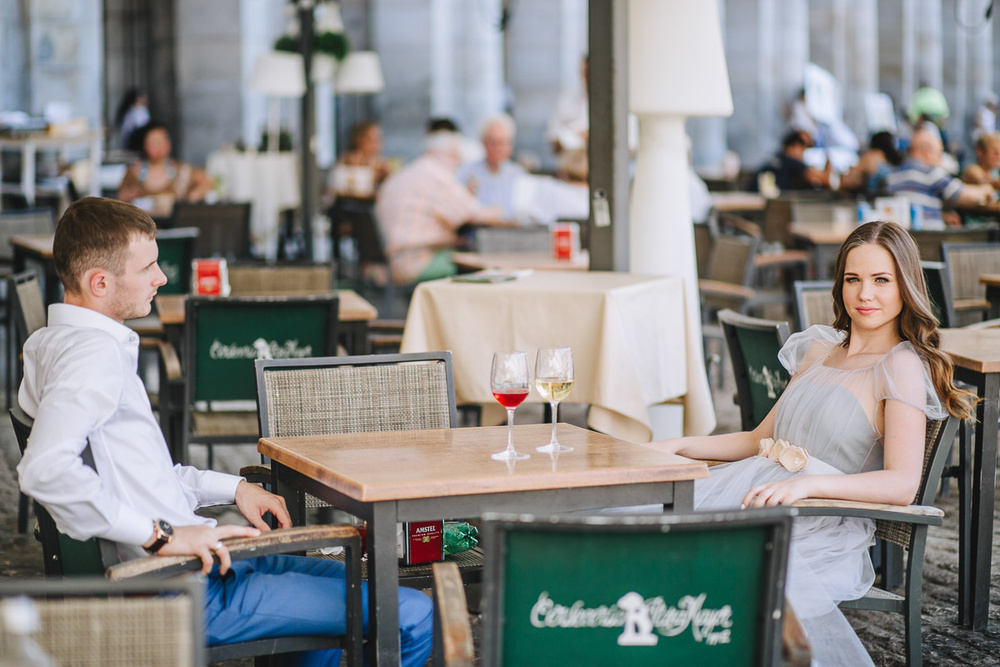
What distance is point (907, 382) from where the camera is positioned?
9.08 feet

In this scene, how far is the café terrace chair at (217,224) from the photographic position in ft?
28.0

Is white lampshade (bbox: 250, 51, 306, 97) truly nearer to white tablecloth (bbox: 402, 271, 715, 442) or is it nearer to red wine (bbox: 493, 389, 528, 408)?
white tablecloth (bbox: 402, 271, 715, 442)

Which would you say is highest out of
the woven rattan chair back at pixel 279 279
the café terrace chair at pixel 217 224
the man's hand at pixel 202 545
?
the café terrace chair at pixel 217 224

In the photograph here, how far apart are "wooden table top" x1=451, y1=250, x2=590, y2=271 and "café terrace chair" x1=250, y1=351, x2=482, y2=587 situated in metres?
2.67

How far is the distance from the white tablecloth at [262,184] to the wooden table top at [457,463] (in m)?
9.70

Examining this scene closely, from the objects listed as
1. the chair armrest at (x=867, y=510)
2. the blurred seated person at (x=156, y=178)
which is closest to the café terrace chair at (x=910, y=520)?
the chair armrest at (x=867, y=510)

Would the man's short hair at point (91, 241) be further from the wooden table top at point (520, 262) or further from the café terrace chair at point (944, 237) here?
the café terrace chair at point (944, 237)

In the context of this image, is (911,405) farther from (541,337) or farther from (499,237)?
(499,237)

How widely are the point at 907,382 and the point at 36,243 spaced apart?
17.7 ft

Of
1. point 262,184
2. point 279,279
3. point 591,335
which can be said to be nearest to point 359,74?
point 262,184

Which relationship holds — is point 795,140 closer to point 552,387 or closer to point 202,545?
point 552,387

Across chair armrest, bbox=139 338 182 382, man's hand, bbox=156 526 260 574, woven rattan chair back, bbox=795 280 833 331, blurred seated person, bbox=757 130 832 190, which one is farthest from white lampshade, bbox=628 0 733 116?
blurred seated person, bbox=757 130 832 190

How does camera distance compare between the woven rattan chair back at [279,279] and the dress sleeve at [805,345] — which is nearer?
the dress sleeve at [805,345]

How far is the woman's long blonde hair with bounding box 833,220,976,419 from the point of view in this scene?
2.82 meters
